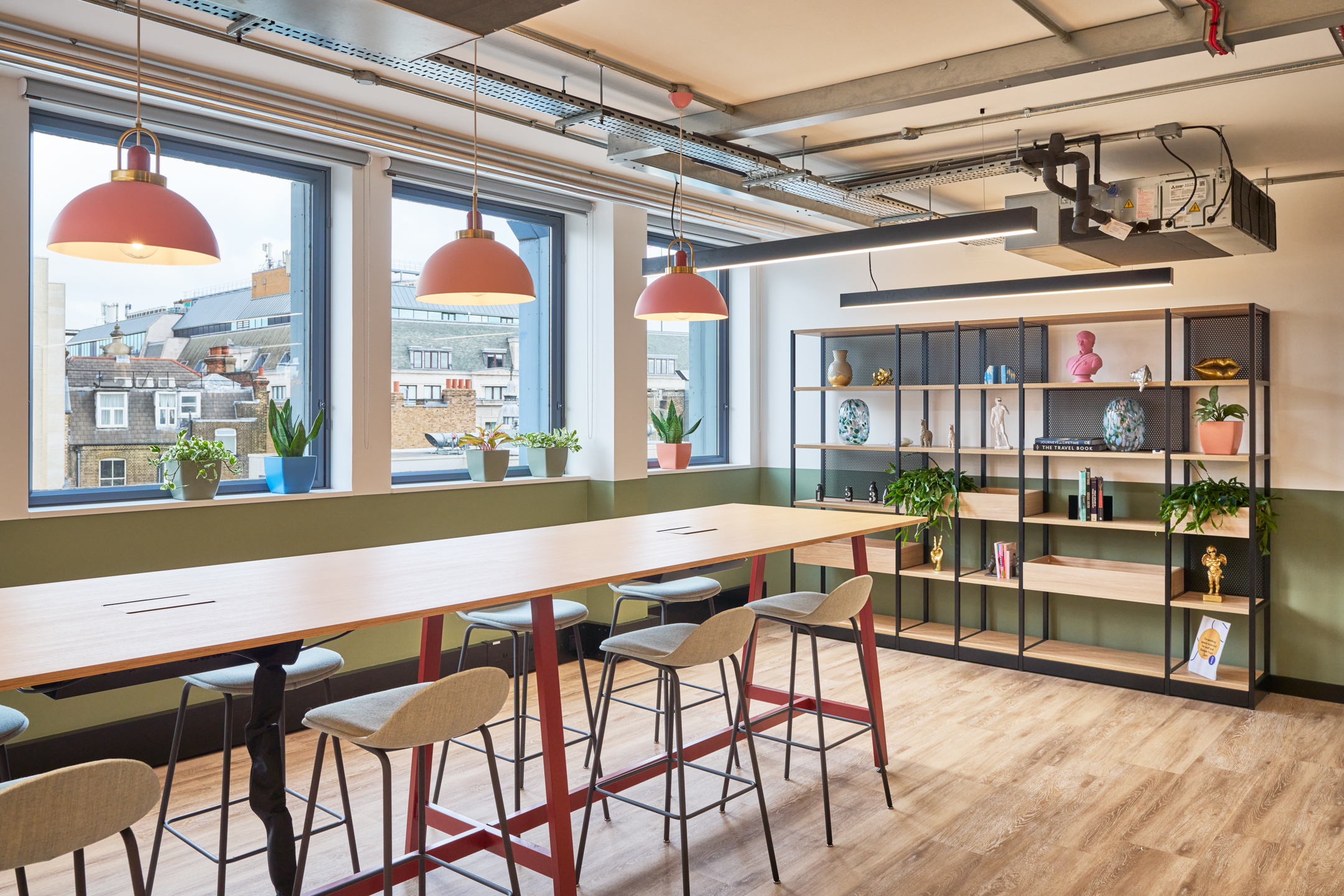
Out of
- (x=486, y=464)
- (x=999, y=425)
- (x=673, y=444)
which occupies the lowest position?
(x=486, y=464)

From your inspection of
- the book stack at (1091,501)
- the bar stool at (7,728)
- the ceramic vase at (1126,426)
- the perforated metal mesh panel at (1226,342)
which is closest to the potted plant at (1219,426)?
the perforated metal mesh panel at (1226,342)

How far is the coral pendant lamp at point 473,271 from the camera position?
2865 mm

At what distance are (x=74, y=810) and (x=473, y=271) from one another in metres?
1.76

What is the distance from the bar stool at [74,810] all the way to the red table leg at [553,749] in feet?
3.67

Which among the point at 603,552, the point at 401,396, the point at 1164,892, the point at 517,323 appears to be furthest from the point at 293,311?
the point at 1164,892

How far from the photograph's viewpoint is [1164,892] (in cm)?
291

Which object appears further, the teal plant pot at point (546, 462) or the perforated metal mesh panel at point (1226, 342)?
the teal plant pot at point (546, 462)

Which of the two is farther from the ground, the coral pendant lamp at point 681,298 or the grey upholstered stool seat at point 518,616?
the coral pendant lamp at point 681,298

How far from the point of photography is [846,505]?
6355mm

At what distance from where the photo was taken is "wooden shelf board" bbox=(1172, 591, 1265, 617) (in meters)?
4.82

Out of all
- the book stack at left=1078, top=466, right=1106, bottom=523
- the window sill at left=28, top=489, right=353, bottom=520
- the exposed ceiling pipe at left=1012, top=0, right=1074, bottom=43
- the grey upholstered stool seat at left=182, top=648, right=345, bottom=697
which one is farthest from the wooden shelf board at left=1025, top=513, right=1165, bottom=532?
the grey upholstered stool seat at left=182, top=648, right=345, bottom=697

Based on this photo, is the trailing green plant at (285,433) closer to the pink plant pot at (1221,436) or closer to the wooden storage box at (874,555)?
the wooden storage box at (874,555)

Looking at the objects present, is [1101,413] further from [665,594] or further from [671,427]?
[665,594]

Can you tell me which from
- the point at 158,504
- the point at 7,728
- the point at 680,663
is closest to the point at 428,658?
the point at 680,663
